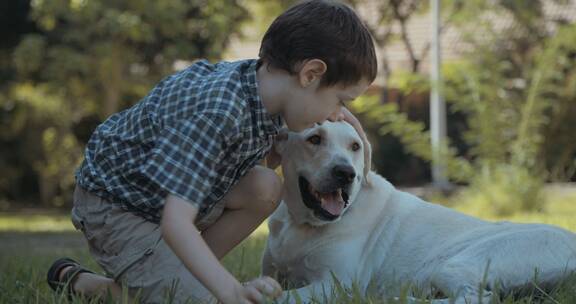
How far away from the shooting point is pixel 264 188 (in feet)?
10.2

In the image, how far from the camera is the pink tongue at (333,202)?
3449 millimetres

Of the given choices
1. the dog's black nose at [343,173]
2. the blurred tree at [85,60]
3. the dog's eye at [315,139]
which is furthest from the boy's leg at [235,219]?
the blurred tree at [85,60]

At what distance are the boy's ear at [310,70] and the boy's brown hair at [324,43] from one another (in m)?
0.03

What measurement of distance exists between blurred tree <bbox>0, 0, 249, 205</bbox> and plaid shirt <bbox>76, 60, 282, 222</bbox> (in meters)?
9.97

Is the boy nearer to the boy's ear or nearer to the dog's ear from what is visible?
the boy's ear

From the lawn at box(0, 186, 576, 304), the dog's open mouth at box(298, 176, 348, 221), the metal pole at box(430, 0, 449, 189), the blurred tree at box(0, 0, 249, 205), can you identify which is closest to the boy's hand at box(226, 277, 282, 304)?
the lawn at box(0, 186, 576, 304)

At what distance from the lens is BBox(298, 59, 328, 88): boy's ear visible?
2.67 metres

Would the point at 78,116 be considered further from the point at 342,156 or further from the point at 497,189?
the point at 342,156

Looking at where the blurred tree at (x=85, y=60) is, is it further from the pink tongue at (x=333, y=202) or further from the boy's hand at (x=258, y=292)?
the boy's hand at (x=258, y=292)

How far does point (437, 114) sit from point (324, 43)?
958 cm

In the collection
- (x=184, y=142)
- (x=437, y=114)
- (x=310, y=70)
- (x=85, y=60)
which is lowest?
(x=437, y=114)

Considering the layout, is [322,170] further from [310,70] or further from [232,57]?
[232,57]

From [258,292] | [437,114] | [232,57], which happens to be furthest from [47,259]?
[232,57]

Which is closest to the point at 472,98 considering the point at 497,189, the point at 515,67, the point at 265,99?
the point at 497,189
